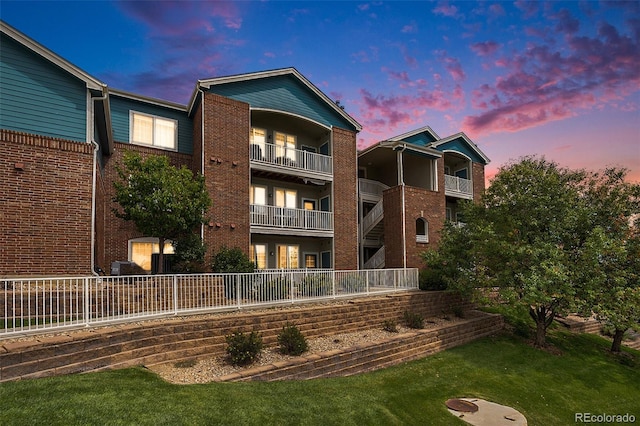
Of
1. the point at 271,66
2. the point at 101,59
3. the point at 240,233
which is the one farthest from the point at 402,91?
the point at 101,59

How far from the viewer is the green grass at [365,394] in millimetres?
5246

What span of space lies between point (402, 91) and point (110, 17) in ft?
43.7

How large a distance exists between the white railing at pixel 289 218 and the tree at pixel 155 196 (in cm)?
460

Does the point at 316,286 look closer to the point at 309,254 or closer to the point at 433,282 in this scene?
the point at 433,282

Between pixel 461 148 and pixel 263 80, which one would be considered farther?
pixel 461 148

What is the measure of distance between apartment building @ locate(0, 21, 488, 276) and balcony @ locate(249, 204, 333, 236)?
7 cm

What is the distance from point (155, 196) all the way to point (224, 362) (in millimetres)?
7144

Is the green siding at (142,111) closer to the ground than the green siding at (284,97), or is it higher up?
closer to the ground

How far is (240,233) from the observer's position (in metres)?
17.3

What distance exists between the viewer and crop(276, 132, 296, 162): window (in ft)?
65.9

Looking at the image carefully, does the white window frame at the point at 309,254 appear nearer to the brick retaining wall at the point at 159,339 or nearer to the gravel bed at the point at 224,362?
the brick retaining wall at the point at 159,339

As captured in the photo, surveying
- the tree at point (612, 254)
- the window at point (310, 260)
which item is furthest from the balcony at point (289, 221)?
the tree at point (612, 254)

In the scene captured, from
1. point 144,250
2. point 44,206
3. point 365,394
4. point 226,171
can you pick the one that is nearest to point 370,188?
point 226,171

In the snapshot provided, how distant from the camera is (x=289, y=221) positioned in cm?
1923
